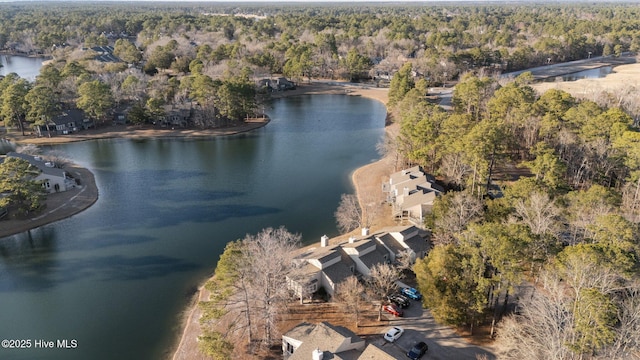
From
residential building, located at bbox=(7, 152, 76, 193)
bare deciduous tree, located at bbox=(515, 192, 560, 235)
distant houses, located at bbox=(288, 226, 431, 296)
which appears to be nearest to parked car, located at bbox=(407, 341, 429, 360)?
distant houses, located at bbox=(288, 226, 431, 296)

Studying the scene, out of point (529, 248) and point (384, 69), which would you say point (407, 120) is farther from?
point (384, 69)

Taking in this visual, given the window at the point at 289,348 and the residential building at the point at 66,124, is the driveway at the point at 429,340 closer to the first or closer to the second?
the window at the point at 289,348

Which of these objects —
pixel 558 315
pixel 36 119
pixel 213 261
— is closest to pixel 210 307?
pixel 213 261

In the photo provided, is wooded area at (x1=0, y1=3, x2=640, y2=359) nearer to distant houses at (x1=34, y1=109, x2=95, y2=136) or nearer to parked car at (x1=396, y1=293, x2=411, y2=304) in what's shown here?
distant houses at (x1=34, y1=109, x2=95, y2=136)

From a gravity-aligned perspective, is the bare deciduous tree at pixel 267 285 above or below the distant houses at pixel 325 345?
above

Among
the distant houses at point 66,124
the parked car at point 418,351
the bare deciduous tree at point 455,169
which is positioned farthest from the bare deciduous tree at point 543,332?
the distant houses at point 66,124

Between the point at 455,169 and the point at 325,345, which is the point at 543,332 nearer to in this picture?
the point at 325,345

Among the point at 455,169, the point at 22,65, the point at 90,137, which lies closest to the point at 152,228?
the point at 455,169
